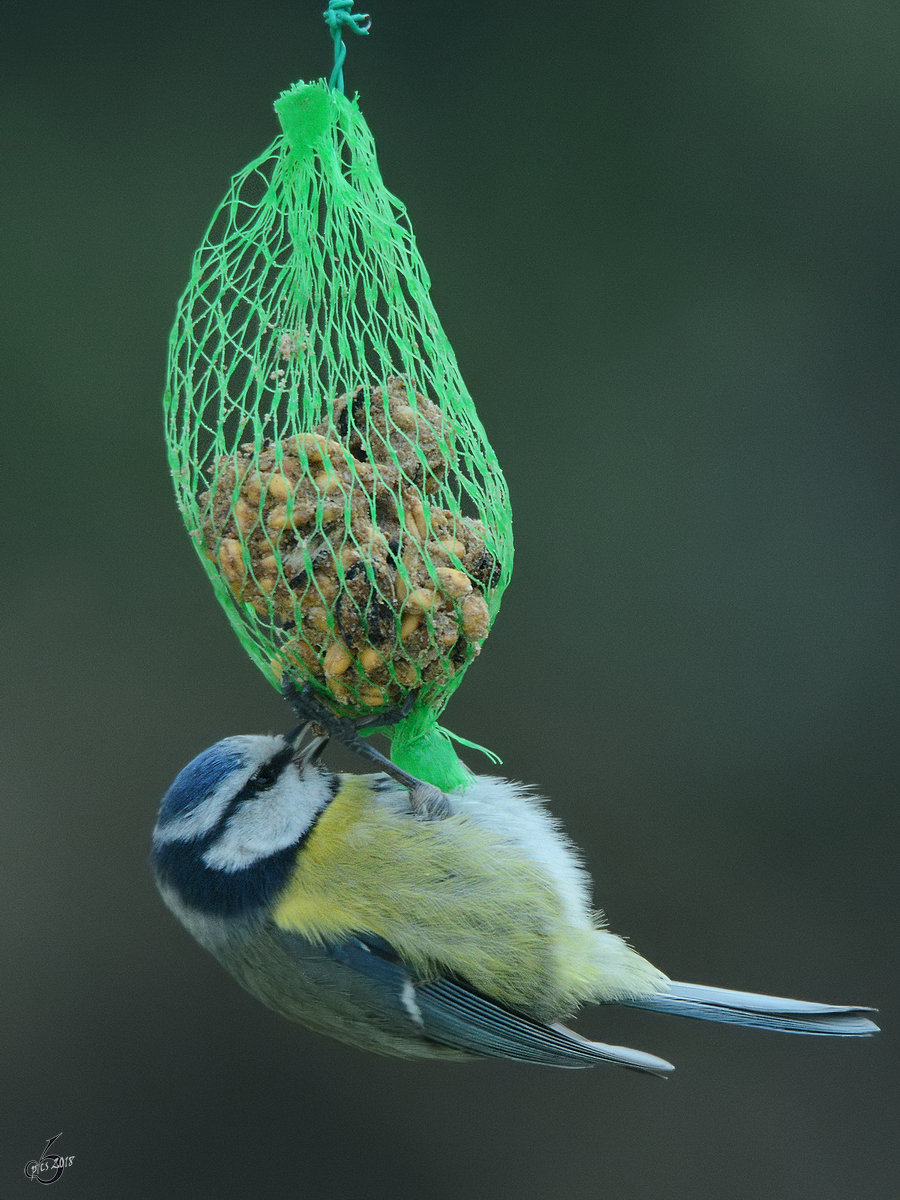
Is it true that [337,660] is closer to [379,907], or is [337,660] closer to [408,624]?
[408,624]

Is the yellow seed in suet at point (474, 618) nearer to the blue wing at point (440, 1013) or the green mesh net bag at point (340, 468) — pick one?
the green mesh net bag at point (340, 468)

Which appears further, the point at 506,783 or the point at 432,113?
the point at 432,113

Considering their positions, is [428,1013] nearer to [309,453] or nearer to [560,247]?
[309,453]

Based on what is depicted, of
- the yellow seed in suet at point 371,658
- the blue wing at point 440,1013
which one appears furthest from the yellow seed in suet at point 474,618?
the blue wing at point 440,1013

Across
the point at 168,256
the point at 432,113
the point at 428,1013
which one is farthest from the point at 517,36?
the point at 428,1013

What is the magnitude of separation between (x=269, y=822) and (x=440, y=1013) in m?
0.40

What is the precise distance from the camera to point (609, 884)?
3.65 meters

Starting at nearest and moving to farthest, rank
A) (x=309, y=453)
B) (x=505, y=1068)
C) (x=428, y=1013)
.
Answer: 1. (x=309, y=453)
2. (x=428, y=1013)
3. (x=505, y=1068)

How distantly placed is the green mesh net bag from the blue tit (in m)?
0.17

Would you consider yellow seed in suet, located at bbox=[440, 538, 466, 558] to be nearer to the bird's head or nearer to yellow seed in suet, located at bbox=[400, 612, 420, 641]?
yellow seed in suet, located at bbox=[400, 612, 420, 641]

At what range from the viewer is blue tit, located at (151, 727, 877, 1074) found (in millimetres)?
2080

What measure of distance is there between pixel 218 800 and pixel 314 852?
193 millimetres

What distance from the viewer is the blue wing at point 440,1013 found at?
82.6 inches

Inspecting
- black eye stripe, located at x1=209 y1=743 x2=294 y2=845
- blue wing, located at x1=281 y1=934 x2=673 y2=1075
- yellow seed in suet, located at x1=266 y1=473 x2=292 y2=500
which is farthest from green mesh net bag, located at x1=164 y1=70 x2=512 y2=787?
blue wing, located at x1=281 y1=934 x2=673 y2=1075
